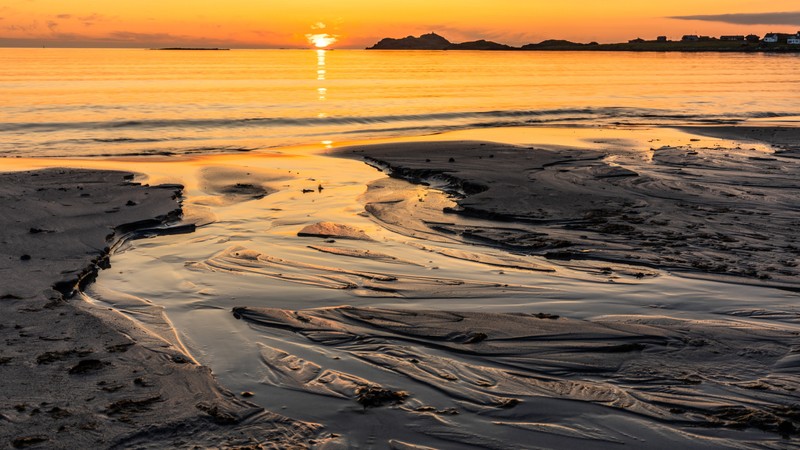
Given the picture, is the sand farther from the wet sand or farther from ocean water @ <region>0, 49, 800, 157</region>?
ocean water @ <region>0, 49, 800, 157</region>

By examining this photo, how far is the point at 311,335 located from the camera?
6754mm

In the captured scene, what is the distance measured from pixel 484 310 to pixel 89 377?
3748 mm

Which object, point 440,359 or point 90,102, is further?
point 90,102

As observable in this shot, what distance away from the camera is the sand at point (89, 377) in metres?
4.83

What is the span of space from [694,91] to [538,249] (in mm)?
47212

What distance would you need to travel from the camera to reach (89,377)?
5.68 meters

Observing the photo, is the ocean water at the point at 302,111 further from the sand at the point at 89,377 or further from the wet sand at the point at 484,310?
the sand at the point at 89,377

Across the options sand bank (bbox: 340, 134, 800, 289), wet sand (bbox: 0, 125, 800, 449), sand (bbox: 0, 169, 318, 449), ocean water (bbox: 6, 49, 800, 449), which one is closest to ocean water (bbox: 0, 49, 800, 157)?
ocean water (bbox: 6, 49, 800, 449)

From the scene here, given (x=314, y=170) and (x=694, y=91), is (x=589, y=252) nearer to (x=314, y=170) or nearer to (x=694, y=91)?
(x=314, y=170)

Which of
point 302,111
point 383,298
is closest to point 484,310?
point 383,298

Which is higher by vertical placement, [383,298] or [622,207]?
[622,207]

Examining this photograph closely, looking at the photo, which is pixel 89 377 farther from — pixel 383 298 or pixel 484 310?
pixel 484 310

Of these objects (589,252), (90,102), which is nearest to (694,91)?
(90,102)

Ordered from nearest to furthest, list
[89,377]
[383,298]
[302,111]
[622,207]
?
[89,377]
[383,298]
[622,207]
[302,111]
